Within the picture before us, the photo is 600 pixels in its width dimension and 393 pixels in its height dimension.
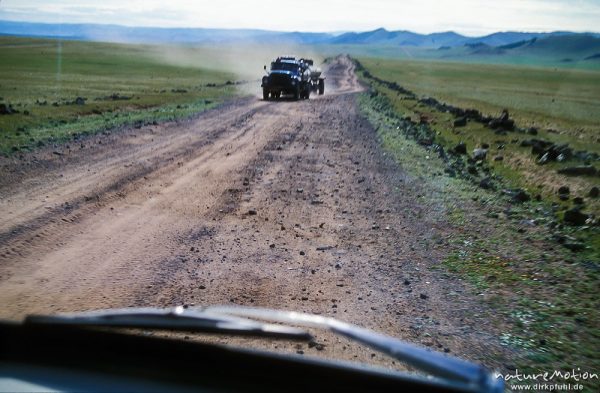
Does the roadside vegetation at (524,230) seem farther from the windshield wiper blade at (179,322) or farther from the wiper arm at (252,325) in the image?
the windshield wiper blade at (179,322)

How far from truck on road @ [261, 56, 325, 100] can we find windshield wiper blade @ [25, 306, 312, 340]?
25008mm

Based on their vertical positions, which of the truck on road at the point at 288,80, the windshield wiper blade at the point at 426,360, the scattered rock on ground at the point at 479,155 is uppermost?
the truck on road at the point at 288,80

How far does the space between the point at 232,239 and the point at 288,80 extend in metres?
21.4

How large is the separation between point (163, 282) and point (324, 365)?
123 inches

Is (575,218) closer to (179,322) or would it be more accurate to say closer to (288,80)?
(179,322)

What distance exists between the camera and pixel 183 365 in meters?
2.16

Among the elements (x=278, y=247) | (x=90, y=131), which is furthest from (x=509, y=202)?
(x=90, y=131)

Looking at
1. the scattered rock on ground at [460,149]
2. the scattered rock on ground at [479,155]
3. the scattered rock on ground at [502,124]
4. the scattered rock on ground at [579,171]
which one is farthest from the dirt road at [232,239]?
the scattered rock on ground at [502,124]

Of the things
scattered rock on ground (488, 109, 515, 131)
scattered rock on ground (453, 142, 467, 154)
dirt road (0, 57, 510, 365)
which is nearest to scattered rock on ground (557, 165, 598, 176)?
scattered rock on ground (453, 142, 467, 154)

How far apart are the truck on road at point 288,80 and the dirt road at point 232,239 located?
15.9 m

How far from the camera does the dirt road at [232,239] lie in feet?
14.9

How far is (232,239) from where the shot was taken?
623 centimetres

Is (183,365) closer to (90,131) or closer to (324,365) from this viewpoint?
(324,365)

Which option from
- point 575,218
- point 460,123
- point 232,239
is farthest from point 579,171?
point 232,239
